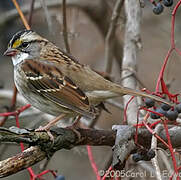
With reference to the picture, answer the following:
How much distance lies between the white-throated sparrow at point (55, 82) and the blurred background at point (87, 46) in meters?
0.88

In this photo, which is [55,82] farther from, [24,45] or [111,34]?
[111,34]

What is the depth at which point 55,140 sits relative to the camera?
2598mm

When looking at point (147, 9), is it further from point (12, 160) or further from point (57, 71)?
point (12, 160)

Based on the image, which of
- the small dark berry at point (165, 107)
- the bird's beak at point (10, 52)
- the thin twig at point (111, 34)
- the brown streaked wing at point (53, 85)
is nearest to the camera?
the small dark berry at point (165, 107)

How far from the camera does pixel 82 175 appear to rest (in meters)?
6.12

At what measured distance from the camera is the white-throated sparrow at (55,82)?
329cm

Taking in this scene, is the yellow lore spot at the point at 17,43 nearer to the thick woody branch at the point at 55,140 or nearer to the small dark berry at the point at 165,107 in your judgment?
the thick woody branch at the point at 55,140

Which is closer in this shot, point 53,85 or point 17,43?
point 53,85

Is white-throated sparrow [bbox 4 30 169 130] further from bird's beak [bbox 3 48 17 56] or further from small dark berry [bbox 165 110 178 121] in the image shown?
small dark berry [bbox 165 110 178 121]

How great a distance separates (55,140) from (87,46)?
3.95 m

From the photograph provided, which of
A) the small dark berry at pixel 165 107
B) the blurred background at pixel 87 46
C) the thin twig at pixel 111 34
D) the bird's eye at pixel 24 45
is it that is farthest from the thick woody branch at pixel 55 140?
the blurred background at pixel 87 46

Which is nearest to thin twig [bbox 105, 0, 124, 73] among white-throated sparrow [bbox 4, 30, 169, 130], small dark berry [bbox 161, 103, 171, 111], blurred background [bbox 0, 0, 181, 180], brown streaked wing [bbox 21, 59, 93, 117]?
blurred background [bbox 0, 0, 181, 180]

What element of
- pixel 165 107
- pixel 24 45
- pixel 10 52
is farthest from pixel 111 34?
pixel 165 107

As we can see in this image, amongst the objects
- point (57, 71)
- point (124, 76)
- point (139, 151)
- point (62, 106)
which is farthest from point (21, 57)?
point (139, 151)
